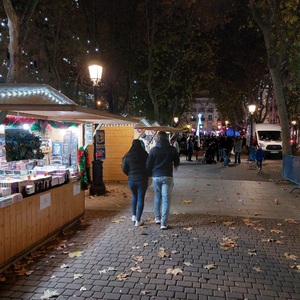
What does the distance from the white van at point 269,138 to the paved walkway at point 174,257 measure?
63.6ft

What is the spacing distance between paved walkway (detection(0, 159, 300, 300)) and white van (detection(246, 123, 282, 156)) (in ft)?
63.6

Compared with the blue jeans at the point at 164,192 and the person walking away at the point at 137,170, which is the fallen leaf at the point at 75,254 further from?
the blue jeans at the point at 164,192

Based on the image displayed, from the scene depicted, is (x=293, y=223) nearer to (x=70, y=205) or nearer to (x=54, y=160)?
(x=70, y=205)

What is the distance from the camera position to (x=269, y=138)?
28391 mm

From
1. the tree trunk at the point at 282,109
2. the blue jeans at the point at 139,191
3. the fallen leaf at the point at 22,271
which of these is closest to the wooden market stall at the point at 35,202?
the fallen leaf at the point at 22,271

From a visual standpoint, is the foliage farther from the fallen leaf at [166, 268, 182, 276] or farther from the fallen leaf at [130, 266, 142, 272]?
the fallen leaf at [166, 268, 182, 276]

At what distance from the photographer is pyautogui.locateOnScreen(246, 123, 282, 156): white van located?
27047 mm

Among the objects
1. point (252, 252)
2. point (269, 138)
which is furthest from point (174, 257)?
point (269, 138)

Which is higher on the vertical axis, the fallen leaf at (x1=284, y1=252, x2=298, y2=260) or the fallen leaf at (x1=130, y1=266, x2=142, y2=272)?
the fallen leaf at (x1=130, y1=266, x2=142, y2=272)

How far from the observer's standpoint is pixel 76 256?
5.14m

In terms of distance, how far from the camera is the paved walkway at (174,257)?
4.06 meters

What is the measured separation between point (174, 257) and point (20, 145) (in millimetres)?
3537

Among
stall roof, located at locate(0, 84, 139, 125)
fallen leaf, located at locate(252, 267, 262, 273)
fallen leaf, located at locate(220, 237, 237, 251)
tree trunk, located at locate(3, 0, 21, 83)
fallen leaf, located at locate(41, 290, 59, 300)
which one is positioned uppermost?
tree trunk, located at locate(3, 0, 21, 83)

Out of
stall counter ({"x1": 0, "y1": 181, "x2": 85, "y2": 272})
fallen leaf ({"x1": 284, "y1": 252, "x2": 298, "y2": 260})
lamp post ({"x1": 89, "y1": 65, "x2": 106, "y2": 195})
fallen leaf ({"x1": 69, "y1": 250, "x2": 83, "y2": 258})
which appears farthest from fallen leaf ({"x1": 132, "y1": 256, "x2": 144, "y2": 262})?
lamp post ({"x1": 89, "y1": 65, "x2": 106, "y2": 195})
